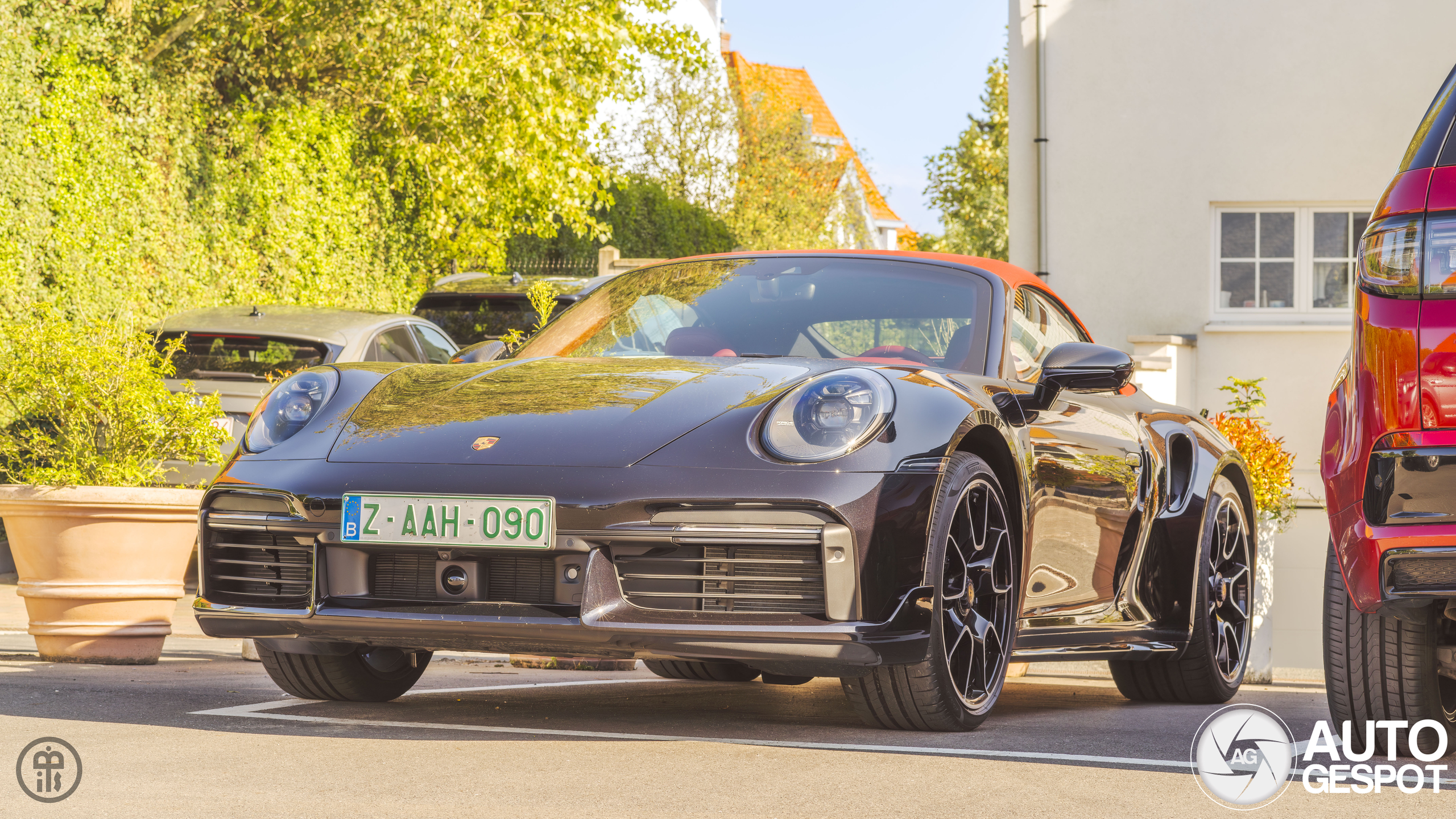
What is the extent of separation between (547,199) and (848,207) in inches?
817

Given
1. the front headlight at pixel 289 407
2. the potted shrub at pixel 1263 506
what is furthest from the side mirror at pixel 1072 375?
the potted shrub at pixel 1263 506

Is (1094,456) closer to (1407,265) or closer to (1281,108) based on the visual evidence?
(1407,265)

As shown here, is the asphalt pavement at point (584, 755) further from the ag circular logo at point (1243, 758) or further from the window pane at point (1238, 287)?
the window pane at point (1238, 287)

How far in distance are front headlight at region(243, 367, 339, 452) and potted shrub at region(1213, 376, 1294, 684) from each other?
4424 millimetres

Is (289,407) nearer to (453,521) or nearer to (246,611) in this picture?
(246,611)

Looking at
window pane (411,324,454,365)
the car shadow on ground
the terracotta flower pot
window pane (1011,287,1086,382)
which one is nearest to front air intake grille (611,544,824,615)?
the car shadow on ground

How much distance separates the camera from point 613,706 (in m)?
4.96

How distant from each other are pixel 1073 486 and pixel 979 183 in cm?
2968

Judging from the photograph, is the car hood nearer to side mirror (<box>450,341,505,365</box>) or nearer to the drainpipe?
side mirror (<box>450,341,505,365</box>)

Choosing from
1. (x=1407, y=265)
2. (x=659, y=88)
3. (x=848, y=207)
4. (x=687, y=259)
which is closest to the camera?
(x=1407, y=265)

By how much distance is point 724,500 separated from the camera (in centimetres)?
380

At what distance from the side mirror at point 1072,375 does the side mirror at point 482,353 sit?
161 centimetres

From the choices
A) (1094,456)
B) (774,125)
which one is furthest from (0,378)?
(774,125)

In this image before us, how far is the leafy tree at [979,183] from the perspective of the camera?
107 ft
